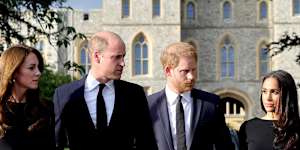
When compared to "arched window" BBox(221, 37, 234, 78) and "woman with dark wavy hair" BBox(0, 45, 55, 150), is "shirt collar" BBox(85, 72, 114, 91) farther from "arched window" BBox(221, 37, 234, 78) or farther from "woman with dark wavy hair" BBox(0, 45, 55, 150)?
"arched window" BBox(221, 37, 234, 78)

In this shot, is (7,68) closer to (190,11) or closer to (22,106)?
(22,106)

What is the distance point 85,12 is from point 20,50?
35.3 meters

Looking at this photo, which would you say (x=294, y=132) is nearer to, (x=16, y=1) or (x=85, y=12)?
(x=16, y=1)

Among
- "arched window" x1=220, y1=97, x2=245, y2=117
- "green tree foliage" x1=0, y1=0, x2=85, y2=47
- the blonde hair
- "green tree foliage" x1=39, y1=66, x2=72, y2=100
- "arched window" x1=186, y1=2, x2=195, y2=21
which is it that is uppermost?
"arched window" x1=186, y1=2, x2=195, y2=21

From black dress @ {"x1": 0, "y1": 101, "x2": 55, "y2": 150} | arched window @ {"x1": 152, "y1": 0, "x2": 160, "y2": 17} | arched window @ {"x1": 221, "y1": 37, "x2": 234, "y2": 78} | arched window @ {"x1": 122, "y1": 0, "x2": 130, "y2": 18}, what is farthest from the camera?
arched window @ {"x1": 221, "y1": 37, "x2": 234, "y2": 78}

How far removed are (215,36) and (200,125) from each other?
30.3m

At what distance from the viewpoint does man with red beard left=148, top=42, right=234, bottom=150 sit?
3957 mm

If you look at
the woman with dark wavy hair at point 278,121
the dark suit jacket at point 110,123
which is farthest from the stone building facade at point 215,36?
the woman with dark wavy hair at point 278,121

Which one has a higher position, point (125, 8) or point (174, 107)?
point (125, 8)

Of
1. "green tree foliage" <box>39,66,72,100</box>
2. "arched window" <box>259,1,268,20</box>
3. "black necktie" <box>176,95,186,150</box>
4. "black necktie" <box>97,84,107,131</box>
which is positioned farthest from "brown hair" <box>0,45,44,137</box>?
"arched window" <box>259,1,268,20</box>

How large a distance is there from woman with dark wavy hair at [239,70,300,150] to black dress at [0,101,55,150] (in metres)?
1.21

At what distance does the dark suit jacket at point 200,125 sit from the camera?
405 cm

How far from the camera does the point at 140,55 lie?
3306 cm

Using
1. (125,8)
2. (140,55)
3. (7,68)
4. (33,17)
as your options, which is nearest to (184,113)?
(7,68)
